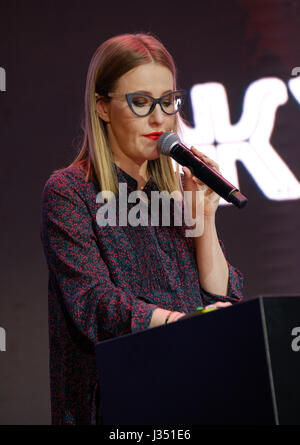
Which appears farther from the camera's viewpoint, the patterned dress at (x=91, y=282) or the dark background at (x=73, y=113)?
the dark background at (x=73, y=113)

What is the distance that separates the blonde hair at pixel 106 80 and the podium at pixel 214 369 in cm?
64

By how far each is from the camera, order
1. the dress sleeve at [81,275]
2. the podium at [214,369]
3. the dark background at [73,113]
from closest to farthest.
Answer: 1. the podium at [214,369]
2. the dress sleeve at [81,275]
3. the dark background at [73,113]

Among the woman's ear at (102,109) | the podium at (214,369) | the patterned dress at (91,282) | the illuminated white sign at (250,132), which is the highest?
the illuminated white sign at (250,132)

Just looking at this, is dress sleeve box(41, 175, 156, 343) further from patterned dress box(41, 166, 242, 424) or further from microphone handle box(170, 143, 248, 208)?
microphone handle box(170, 143, 248, 208)

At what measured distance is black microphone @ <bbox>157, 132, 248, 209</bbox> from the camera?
4.82 feet

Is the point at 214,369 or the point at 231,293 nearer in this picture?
the point at 214,369

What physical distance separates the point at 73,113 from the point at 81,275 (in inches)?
56.8

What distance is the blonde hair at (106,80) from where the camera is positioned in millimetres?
1657

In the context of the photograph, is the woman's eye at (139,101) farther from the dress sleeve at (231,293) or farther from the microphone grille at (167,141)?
the dress sleeve at (231,293)

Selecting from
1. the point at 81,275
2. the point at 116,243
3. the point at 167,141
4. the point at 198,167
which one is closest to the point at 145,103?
the point at 167,141

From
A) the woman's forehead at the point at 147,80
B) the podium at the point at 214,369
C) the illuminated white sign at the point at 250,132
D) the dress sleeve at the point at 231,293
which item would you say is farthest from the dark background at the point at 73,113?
the podium at the point at 214,369

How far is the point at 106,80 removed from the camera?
1.70 meters

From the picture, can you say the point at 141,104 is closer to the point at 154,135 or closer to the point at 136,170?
the point at 154,135
